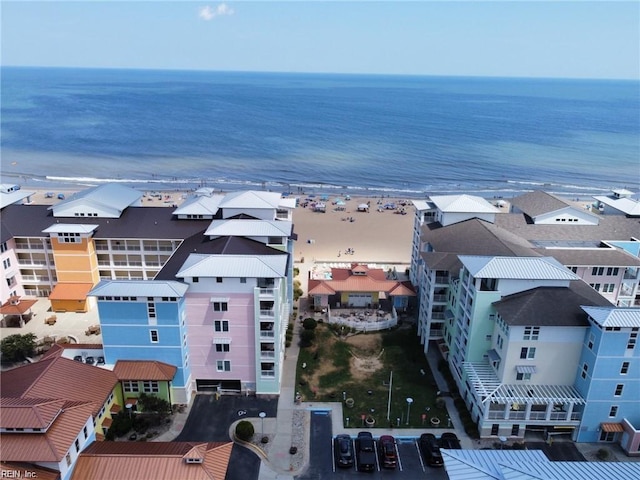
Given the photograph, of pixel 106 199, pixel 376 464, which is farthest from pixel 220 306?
pixel 106 199

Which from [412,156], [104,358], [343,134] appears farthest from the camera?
[343,134]

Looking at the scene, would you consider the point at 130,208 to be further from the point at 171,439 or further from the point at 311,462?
the point at 311,462

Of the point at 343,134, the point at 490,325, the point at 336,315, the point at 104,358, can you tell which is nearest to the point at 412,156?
the point at 343,134

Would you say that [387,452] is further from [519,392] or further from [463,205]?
[463,205]

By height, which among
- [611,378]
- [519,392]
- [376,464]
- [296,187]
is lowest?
[296,187]

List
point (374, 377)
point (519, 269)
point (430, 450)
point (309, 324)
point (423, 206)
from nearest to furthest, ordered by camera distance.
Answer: point (430, 450) → point (519, 269) → point (374, 377) → point (309, 324) → point (423, 206)

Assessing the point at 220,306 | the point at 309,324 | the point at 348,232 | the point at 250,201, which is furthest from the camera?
the point at 348,232

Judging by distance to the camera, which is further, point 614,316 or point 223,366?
point 223,366

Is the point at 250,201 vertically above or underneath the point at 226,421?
above
